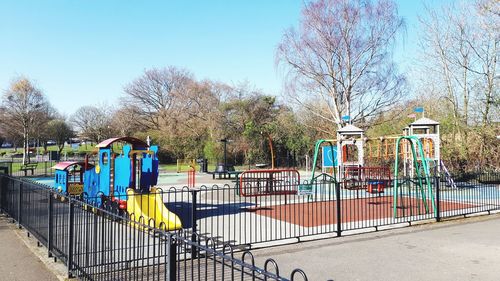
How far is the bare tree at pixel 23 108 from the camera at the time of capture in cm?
3697

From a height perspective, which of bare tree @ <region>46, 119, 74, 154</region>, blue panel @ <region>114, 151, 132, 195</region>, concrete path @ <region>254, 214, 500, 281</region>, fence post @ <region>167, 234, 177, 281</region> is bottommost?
concrete path @ <region>254, 214, 500, 281</region>

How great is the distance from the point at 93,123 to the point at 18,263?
56.5 m

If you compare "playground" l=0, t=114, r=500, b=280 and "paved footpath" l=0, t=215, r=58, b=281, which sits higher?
"playground" l=0, t=114, r=500, b=280

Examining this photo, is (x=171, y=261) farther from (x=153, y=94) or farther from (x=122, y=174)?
(x=153, y=94)

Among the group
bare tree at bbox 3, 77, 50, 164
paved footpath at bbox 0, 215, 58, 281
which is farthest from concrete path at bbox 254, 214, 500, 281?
bare tree at bbox 3, 77, 50, 164

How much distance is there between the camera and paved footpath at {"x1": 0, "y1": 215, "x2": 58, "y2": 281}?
611 cm

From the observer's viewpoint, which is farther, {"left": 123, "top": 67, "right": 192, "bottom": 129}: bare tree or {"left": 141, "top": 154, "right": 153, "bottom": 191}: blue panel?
{"left": 123, "top": 67, "right": 192, "bottom": 129}: bare tree

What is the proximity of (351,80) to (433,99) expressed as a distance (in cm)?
549

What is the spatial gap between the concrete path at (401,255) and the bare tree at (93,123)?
Result: 152 feet

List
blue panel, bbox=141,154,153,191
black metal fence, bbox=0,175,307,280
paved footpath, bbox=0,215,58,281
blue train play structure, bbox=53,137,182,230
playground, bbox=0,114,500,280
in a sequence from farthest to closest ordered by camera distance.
A: blue panel, bbox=141,154,153,191
blue train play structure, bbox=53,137,182,230
paved footpath, bbox=0,215,58,281
playground, bbox=0,114,500,280
black metal fence, bbox=0,175,307,280

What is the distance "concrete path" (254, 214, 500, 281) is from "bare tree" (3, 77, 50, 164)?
118 ft

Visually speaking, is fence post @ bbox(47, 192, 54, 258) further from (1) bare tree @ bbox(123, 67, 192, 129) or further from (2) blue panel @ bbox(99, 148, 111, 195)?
(1) bare tree @ bbox(123, 67, 192, 129)

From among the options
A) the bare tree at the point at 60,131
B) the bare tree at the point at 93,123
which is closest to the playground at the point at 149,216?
the bare tree at the point at 93,123

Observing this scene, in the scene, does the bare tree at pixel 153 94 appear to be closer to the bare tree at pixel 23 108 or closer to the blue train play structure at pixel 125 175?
the bare tree at pixel 23 108
